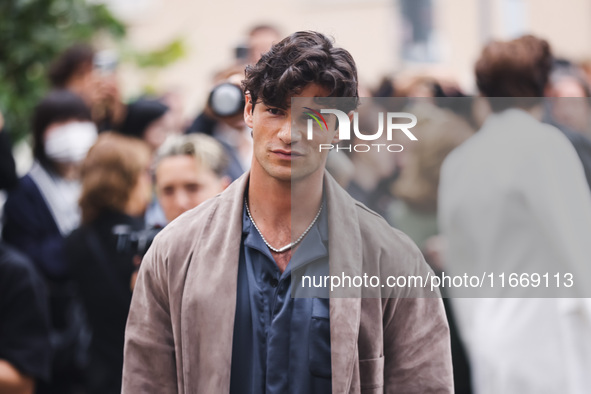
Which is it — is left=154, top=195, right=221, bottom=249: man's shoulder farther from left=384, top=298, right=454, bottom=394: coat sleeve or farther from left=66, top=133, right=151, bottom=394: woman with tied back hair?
left=66, top=133, right=151, bottom=394: woman with tied back hair

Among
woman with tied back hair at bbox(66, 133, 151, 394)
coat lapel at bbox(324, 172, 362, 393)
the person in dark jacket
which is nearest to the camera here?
coat lapel at bbox(324, 172, 362, 393)

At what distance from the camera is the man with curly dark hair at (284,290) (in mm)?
2105

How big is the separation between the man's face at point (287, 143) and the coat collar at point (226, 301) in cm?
11

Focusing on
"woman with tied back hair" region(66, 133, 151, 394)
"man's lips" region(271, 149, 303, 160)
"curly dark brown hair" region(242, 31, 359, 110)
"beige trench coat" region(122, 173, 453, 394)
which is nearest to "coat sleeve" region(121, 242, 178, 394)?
"beige trench coat" region(122, 173, 453, 394)

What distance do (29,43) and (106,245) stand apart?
3.10 m

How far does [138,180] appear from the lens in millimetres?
4051

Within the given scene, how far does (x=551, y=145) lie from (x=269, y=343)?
3.17 feet

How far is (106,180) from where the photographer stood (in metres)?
3.98

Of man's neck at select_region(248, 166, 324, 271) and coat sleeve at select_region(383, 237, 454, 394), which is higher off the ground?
man's neck at select_region(248, 166, 324, 271)

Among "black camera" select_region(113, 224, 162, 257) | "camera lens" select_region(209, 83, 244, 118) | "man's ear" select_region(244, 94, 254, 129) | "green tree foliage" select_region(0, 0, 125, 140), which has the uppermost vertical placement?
"green tree foliage" select_region(0, 0, 125, 140)

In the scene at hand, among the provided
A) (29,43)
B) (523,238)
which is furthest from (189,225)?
(29,43)

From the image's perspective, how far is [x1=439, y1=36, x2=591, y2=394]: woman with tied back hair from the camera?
2330 mm

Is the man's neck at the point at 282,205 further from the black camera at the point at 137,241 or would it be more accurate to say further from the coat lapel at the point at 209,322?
the black camera at the point at 137,241

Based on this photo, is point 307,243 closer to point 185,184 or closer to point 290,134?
point 290,134
